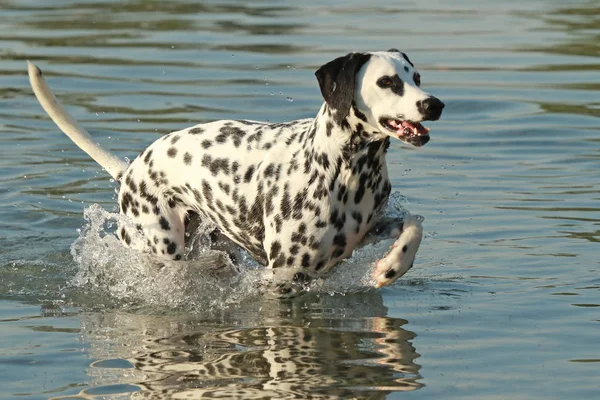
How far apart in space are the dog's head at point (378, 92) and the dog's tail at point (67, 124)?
2.10 meters

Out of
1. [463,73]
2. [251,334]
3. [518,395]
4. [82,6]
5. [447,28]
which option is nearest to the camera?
[518,395]

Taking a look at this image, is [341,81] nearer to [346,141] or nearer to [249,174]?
[346,141]

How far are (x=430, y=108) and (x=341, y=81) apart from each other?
1.91 ft

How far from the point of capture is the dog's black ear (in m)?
8.02

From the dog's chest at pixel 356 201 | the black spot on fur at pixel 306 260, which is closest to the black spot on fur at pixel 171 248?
the black spot on fur at pixel 306 260

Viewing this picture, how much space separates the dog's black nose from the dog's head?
0.05 m

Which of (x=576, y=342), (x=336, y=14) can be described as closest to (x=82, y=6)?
(x=336, y=14)

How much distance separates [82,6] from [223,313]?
48.5 feet

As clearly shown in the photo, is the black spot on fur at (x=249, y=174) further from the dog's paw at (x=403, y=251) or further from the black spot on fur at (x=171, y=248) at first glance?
the dog's paw at (x=403, y=251)

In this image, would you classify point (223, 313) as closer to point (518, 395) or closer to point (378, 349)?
point (378, 349)

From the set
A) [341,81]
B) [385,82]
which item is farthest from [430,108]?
[341,81]

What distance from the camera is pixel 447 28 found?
19719 mm

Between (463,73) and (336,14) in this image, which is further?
(336,14)

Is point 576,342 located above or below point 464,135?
below
